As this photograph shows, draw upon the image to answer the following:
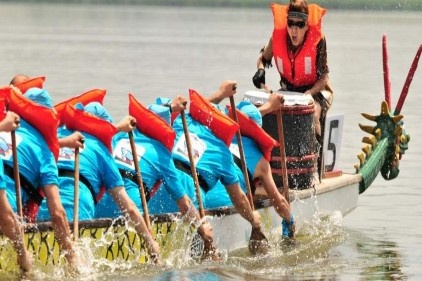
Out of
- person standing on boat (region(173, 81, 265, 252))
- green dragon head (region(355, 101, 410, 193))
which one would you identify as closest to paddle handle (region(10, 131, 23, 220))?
person standing on boat (region(173, 81, 265, 252))

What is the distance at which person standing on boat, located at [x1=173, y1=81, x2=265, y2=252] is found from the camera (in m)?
12.4

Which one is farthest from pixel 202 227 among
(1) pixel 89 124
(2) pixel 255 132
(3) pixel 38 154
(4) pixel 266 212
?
(3) pixel 38 154

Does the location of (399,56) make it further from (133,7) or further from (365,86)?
(133,7)

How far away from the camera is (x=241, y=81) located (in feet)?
122

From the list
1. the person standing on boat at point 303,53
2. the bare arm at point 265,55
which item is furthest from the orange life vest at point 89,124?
the bare arm at point 265,55

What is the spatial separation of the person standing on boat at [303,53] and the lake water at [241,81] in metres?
1.35

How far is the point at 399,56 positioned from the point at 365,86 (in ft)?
45.7

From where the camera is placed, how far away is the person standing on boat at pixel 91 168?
438 inches

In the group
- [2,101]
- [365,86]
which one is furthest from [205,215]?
[365,86]

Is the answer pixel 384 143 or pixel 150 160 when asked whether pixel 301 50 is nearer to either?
pixel 384 143

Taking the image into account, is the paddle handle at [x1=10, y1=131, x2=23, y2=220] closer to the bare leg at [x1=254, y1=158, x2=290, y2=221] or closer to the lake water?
the lake water

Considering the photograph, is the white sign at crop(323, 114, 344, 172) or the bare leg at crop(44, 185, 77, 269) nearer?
the bare leg at crop(44, 185, 77, 269)

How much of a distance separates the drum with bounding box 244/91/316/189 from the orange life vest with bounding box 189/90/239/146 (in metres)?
1.45

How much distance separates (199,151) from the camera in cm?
1249
